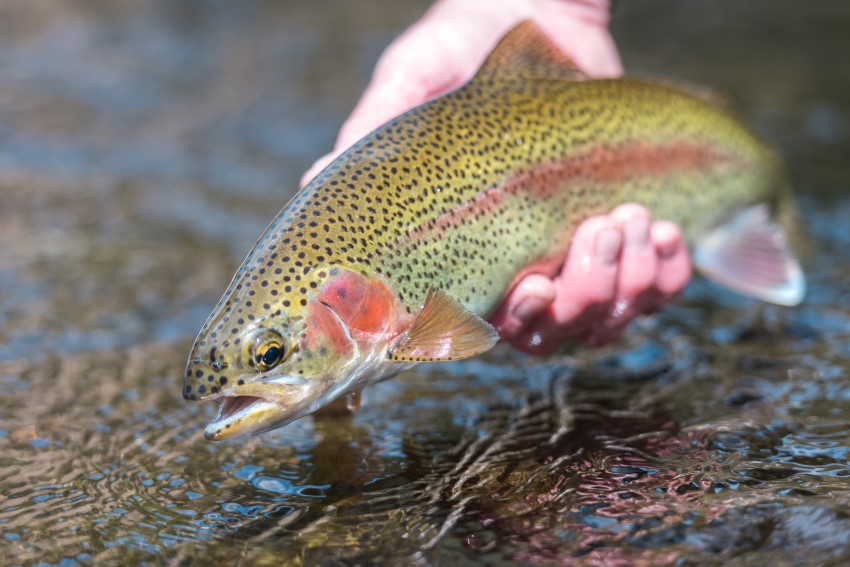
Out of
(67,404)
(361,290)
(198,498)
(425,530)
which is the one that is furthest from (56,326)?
(425,530)

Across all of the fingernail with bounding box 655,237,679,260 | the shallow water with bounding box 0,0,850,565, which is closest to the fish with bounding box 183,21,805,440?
the fingernail with bounding box 655,237,679,260

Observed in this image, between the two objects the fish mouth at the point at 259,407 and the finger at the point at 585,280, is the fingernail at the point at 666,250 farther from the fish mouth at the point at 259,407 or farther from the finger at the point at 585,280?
the fish mouth at the point at 259,407

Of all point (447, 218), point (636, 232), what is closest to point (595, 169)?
point (636, 232)

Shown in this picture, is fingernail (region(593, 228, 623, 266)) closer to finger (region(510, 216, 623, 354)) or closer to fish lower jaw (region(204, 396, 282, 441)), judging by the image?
finger (region(510, 216, 623, 354))

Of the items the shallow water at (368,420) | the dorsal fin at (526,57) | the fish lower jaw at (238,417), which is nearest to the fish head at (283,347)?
the fish lower jaw at (238,417)

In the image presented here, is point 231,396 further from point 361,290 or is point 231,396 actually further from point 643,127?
point 643,127

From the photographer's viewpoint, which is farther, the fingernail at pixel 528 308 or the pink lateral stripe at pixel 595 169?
the fingernail at pixel 528 308
